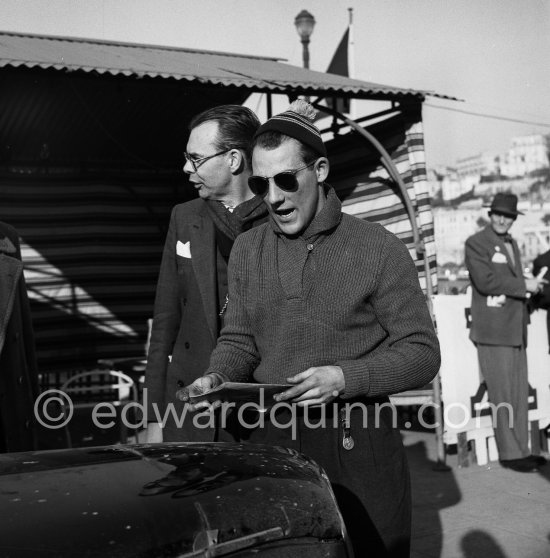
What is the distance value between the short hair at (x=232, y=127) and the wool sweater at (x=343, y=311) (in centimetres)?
82

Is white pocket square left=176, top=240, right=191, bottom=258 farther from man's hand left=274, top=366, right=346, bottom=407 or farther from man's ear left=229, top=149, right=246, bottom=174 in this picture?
man's hand left=274, top=366, right=346, bottom=407

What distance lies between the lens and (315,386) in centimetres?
212

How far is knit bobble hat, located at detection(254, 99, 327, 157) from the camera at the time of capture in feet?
7.61

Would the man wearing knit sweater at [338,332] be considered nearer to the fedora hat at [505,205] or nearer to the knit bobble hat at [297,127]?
the knit bobble hat at [297,127]

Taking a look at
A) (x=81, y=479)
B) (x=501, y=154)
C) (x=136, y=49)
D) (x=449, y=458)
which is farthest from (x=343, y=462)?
(x=501, y=154)

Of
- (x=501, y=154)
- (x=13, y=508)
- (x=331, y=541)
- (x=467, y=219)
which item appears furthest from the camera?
(x=501, y=154)

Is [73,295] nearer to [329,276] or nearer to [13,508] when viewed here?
[329,276]

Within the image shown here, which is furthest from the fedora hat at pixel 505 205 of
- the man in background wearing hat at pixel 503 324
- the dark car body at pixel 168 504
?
the dark car body at pixel 168 504

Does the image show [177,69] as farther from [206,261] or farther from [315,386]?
[315,386]

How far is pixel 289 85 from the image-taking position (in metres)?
7.30

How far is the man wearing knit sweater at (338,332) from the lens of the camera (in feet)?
7.34

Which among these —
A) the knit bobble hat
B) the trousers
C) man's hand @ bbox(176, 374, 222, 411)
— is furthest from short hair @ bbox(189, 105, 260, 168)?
the trousers

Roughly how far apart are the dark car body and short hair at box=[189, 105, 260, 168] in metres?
1.56

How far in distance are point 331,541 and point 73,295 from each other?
1045 centimetres
